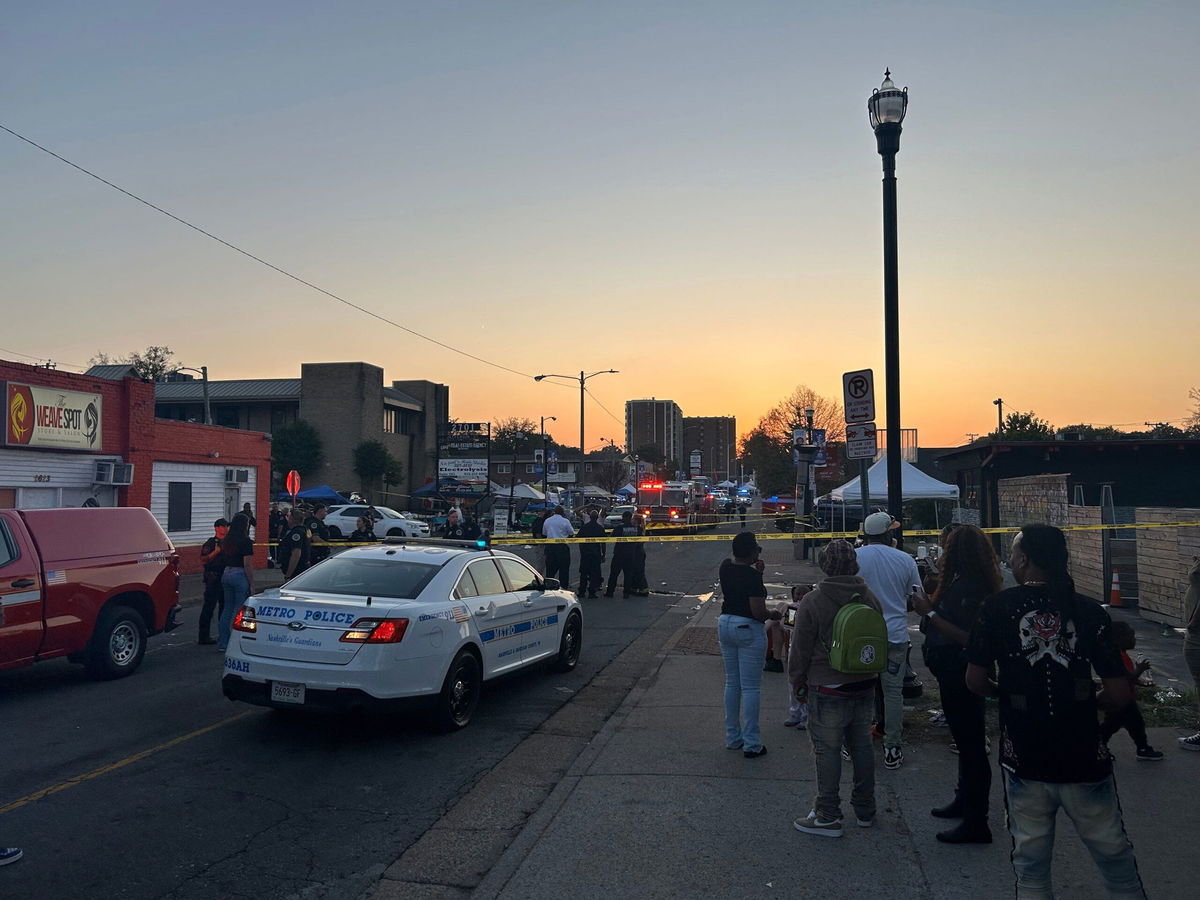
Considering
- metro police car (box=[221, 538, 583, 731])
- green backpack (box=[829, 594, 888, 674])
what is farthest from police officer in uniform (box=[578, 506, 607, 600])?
green backpack (box=[829, 594, 888, 674])

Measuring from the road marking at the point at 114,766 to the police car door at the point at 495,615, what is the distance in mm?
2335

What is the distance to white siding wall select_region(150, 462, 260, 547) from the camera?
78.1 ft

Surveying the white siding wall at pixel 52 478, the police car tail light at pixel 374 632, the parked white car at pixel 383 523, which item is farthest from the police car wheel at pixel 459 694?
the parked white car at pixel 383 523

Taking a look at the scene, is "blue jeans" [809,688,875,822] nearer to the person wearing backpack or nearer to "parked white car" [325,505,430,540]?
the person wearing backpack

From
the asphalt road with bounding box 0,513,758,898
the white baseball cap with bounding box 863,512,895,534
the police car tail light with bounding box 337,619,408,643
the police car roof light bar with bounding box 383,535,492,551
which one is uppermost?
the white baseball cap with bounding box 863,512,895,534

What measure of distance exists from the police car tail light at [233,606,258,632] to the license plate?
556mm

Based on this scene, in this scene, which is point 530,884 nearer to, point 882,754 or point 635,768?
point 635,768

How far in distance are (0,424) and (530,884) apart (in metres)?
18.8

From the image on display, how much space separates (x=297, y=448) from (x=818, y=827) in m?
56.8

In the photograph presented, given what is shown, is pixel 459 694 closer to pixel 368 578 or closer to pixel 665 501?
pixel 368 578

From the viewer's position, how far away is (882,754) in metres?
7.18

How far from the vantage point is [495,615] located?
889 cm

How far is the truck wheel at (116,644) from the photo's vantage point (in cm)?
1021

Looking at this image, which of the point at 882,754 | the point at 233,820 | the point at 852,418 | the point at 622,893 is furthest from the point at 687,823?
the point at 852,418
